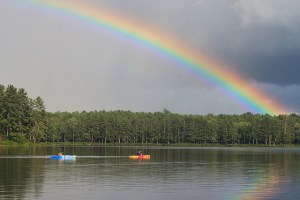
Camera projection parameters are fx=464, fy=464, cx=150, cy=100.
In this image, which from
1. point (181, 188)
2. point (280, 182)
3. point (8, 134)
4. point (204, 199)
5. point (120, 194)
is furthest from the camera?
point (8, 134)

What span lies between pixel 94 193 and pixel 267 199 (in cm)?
1521

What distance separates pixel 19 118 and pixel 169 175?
142390 mm

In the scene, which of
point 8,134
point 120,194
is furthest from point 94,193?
point 8,134

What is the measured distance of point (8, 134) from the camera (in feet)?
610

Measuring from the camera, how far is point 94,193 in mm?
42062

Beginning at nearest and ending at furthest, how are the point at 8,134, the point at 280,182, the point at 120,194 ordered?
the point at 120,194
the point at 280,182
the point at 8,134

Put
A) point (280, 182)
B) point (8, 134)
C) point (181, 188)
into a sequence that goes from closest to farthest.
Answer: point (181, 188), point (280, 182), point (8, 134)

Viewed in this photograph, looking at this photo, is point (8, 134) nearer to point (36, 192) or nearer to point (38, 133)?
point (38, 133)

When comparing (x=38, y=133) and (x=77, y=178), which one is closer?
(x=77, y=178)

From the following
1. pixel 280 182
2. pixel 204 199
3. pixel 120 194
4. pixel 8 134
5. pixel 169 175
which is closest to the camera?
pixel 204 199

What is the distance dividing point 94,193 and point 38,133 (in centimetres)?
15827

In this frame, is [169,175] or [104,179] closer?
[104,179]

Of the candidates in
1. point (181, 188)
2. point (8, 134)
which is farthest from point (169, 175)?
point (8, 134)

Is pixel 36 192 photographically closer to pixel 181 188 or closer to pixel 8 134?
pixel 181 188
